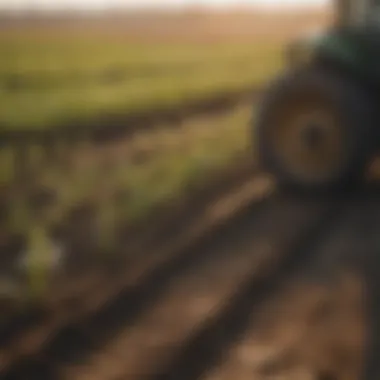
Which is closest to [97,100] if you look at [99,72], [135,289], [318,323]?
[99,72]

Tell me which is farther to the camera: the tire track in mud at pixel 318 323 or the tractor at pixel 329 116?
the tractor at pixel 329 116

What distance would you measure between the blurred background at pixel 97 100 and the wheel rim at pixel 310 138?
0.88 ft

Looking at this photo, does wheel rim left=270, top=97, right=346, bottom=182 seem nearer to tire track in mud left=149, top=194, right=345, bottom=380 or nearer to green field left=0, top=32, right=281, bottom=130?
tire track in mud left=149, top=194, right=345, bottom=380

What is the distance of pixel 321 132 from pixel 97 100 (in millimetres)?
457

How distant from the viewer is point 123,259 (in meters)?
1.09

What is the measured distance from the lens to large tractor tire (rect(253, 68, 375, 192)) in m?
1.48

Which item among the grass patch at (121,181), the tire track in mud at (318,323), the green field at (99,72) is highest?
the green field at (99,72)

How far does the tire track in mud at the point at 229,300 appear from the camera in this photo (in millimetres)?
923

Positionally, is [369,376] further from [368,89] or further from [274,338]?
[368,89]

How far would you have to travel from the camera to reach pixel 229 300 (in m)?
1.05

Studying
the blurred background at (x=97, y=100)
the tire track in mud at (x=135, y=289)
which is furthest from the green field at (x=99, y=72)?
the tire track in mud at (x=135, y=289)

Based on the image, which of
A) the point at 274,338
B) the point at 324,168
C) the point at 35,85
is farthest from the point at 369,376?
the point at 324,168

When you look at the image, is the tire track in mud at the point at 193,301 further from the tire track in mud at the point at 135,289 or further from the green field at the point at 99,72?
the green field at the point at 99,72

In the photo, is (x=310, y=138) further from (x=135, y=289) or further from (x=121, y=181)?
(x=135, y=289)
